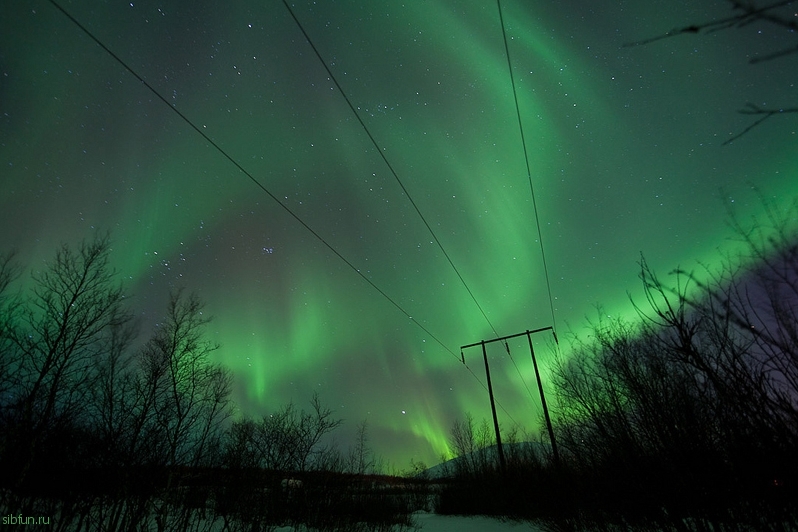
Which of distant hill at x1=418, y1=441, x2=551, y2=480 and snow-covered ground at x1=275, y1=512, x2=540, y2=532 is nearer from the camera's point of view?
snow-covered ground at x1=275, y1=512, x2=540, y2=532

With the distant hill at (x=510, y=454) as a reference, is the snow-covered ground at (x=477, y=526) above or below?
below

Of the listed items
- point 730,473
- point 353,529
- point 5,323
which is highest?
point 5,323

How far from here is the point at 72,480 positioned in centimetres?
1072

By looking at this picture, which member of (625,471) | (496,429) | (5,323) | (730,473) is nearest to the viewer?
(730,473)

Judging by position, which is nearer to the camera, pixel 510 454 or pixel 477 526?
pixel 477 526

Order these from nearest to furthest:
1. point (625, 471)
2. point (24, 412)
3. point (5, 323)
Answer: point (625, 471) < point (24, 412) < point (5, 323)

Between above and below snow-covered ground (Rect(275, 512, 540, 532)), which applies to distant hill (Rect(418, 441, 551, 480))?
above

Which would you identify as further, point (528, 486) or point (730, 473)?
point (528, 486)

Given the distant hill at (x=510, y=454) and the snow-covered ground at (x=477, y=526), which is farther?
the distant hill at (x=510, y=454)

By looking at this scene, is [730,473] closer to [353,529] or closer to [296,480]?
[353,529]

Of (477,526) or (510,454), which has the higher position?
(510,454)

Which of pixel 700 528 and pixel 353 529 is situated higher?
pixel 700 528

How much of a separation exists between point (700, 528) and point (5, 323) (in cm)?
1622

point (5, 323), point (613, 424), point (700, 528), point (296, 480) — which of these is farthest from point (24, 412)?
point (700, 528)
